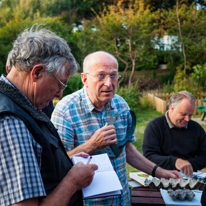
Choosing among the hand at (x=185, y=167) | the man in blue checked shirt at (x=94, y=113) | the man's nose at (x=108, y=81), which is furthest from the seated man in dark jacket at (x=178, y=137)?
the man's nose at (x=108, y=81)

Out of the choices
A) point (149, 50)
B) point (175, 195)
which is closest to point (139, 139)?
point (175, 195)

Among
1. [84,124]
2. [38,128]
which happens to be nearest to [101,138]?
[84,124]

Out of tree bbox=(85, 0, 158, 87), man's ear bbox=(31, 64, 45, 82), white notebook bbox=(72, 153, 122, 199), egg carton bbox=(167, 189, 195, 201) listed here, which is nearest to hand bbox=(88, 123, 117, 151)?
white notebook bbox=(72, 153, 122, 199)

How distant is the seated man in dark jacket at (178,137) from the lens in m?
3.20

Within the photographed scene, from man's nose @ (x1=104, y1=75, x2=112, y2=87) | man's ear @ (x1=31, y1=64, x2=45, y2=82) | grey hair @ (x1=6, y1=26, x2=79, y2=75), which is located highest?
grey hair @ (x1=6, y1=26, x2=79, y2=75)

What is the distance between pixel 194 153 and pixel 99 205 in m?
1.98

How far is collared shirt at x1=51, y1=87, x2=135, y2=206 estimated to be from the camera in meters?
1.90

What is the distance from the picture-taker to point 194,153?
328cm

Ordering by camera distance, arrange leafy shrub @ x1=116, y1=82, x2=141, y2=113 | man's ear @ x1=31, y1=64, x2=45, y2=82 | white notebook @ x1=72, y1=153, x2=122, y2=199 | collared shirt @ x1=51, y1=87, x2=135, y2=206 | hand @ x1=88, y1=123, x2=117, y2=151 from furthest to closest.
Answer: leafy shrub @ x1=116, y1=82, x2=141, y2=113
collared shirt @ x1=51, y1=87, x2=135, y2=206
hand @ x1=88, y1=123, x2=117, y2=151
white notebook @ x1=72, y1=153, x2=122, y2=199
man's ear @ x1=31, y1=64, x2=45, y2=82

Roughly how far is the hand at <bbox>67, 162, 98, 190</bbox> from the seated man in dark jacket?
2.11 m

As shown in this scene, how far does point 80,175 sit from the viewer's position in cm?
116

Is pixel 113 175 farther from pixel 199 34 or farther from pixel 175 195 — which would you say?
pixel 199 34

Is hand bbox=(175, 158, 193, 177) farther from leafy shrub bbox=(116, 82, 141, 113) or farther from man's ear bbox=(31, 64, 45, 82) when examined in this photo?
leafy shrub bbox=(116, 82, 141, 113)

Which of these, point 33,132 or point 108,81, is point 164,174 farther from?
point 33,132
